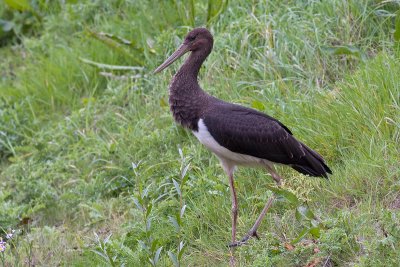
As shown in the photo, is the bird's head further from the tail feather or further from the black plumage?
the tail feather

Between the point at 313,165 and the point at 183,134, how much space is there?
172 cm

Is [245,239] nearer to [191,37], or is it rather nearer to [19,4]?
[191,37]

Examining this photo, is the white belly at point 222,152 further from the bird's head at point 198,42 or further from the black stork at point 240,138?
the bird's head at point 198,42

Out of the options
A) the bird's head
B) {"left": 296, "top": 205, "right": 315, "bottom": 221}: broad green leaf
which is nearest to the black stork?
the bird's head

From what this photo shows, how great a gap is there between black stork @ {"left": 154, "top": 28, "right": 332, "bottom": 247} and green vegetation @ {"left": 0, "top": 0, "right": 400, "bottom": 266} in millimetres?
152

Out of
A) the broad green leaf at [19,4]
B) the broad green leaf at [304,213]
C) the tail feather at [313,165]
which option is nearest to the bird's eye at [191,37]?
the tail feather at [313,165]

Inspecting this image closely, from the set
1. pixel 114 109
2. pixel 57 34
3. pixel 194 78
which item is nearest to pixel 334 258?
pixel 194 78

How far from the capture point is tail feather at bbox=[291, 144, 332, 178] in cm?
594

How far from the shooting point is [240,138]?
5.97 metres

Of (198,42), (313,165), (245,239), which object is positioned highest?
(198,42)

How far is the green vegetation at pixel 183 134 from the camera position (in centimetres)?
566

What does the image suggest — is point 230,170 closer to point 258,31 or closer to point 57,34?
point 258,31

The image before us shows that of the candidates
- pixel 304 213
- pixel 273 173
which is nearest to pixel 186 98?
pixel 273 173

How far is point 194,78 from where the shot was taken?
6355 mm
